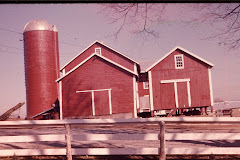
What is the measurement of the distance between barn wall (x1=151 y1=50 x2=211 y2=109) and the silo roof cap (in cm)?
1982

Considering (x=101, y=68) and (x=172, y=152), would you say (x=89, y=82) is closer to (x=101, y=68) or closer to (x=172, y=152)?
(x=101, y=68)

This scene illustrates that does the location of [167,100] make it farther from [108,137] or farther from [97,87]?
[108,137]

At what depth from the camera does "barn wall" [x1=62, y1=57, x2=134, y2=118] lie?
24.9 metres

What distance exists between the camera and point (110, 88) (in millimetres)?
25172

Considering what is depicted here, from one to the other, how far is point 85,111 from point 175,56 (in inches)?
410

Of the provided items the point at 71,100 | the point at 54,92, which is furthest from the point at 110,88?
the point at 54,92

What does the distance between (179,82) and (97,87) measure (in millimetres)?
8063

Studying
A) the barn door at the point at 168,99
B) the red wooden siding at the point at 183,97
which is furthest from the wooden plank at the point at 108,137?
the red wooden siding at the point at 183,97

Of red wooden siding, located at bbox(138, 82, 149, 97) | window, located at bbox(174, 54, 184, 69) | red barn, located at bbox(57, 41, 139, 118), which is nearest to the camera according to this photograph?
red barn, located at bbox(57, 41, 139, 118)

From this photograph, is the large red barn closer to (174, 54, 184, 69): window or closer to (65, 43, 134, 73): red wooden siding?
(174, 54, 184, 69): window

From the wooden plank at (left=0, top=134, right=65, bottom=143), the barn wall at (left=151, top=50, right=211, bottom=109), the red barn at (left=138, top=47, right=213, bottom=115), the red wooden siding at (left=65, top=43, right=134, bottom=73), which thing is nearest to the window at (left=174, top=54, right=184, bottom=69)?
the red barn at (left=138, top=47, right=213, bottom=115)

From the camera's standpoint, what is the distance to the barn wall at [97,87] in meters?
24.9

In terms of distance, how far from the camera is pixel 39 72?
115 feet

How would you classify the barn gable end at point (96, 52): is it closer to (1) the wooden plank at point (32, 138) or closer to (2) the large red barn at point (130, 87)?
(2) the large red barn at point (130, 87)
